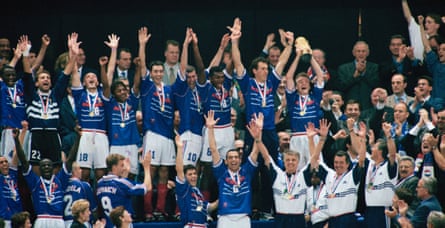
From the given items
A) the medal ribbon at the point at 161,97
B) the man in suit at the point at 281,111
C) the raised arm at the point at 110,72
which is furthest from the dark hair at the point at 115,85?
the man in suit at the point at 281,111

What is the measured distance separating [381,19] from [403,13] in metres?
0.36

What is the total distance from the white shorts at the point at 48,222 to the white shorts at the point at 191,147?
6.19 ft

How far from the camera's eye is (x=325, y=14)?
19.2m

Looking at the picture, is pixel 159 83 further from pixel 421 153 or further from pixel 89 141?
pixel 421 153

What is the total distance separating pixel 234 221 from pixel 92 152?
7.11 ft

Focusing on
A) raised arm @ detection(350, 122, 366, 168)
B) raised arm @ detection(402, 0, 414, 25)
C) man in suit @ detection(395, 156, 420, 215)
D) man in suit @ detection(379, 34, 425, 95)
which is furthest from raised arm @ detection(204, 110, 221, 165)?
raised arm @ detection(402, 0, 414, 25)

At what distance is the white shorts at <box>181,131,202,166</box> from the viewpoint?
638 inches

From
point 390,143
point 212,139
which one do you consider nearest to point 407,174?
point 390,143

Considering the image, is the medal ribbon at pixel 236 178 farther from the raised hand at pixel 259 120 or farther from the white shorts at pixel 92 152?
the white shorts at pixel 92 152

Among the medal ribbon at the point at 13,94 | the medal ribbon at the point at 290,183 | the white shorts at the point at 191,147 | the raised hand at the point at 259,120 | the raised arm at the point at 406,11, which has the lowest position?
the medal ribbon at the point at 290,183

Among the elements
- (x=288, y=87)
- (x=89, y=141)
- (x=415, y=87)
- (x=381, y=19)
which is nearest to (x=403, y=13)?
(x=381, y=19)

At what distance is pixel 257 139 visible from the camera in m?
15.3

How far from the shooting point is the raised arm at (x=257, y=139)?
50.2 ft

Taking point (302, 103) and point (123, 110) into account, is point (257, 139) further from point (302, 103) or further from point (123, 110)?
point (123, 110)
